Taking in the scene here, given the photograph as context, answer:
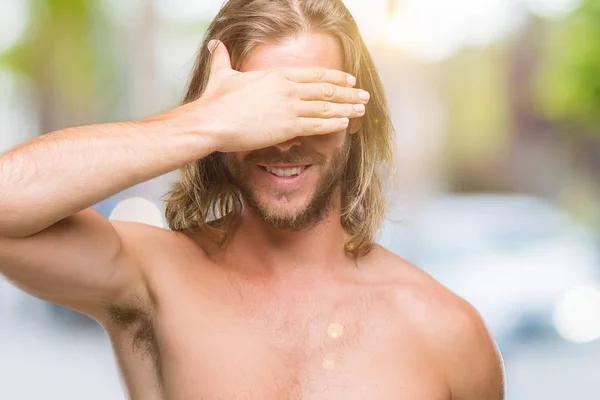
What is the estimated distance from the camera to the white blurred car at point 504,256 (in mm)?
9430

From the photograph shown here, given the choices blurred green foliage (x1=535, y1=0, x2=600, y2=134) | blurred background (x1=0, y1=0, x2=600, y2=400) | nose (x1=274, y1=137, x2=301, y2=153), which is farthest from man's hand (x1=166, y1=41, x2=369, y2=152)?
blurred green foliage (x1=535, y1=0, x2=600, y2=134)

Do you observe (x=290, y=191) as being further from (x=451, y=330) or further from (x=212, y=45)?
(x=451, y=330)

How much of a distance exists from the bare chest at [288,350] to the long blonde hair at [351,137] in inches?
7.3

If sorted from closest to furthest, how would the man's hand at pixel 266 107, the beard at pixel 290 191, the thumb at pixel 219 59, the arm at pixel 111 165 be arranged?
the arm at pixel 111 165
the man's hand at pixel 266 107
the thumb at pixel 219 59
the beard at pixel 290 191

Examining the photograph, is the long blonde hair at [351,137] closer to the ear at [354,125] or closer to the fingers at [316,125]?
the ear at [354,125]

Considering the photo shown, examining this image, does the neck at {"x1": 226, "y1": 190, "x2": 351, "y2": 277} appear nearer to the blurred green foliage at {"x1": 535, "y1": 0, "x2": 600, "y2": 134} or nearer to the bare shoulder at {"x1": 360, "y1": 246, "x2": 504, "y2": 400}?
the bare shoulder at {"x1": 360, "y1": 246, "x2": 504, "y2": 400}

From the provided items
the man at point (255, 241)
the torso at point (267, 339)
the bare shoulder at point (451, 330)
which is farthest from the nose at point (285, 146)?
the bare shoulder at point (451, 330)

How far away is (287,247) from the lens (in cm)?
217

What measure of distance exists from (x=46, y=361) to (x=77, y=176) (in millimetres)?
7074

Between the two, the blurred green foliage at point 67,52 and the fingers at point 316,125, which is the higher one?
the fingers at point 316,125

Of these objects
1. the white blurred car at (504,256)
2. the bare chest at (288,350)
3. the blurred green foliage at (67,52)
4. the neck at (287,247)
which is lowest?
the white blurred car at (504,256)

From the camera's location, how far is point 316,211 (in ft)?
7.06

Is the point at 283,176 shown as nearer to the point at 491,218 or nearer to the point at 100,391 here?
the point at 100,391

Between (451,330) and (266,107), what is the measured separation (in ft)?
2.54
